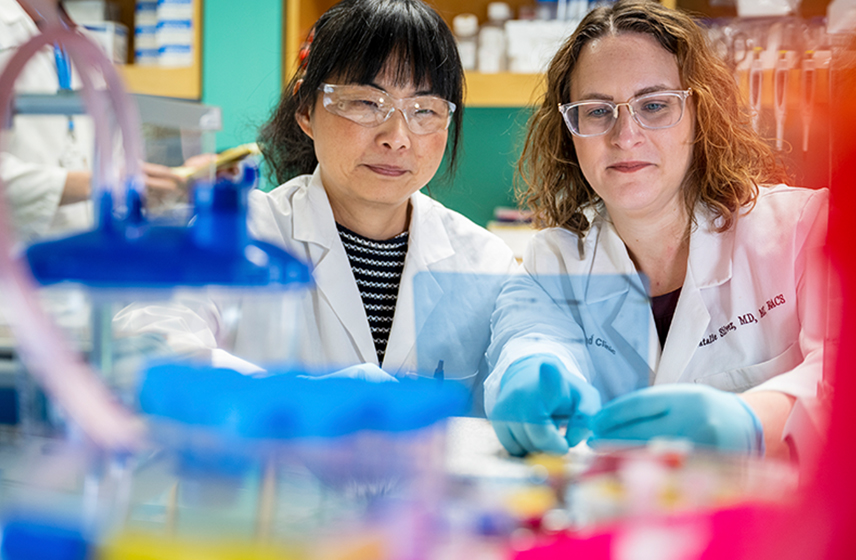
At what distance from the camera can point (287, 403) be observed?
1.14 feet

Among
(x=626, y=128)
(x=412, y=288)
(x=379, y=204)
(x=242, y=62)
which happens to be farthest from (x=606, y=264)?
(x=242, y=62)

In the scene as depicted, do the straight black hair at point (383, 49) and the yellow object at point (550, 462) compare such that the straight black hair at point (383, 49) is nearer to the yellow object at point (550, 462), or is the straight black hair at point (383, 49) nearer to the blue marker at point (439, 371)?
the blue marker at point (439, 371)

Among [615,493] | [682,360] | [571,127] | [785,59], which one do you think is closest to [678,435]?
[615,493]

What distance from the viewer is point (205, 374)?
0.39m

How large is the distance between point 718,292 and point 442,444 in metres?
0.75

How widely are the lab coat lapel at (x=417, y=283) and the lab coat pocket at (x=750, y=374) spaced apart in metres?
0.40

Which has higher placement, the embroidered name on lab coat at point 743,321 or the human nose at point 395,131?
the human nose at point 395,131

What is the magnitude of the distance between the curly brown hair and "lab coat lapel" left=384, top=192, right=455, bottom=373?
9.5 inches

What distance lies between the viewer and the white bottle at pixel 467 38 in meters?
2.62

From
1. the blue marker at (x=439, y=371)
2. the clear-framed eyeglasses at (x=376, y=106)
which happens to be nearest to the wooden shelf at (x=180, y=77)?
the clear-framed eyeglasses at (x=376, y=106)

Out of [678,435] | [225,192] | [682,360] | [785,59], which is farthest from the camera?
[785,59]

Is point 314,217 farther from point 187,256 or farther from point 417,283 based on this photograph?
point 187,256

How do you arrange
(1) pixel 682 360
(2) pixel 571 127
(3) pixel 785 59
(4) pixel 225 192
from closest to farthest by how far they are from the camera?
(4) pixel 225 192 < (1) pixel 682 360 < (2) pixel 571 127 < (3) pixel 785 59

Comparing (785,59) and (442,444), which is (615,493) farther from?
(785,59)
